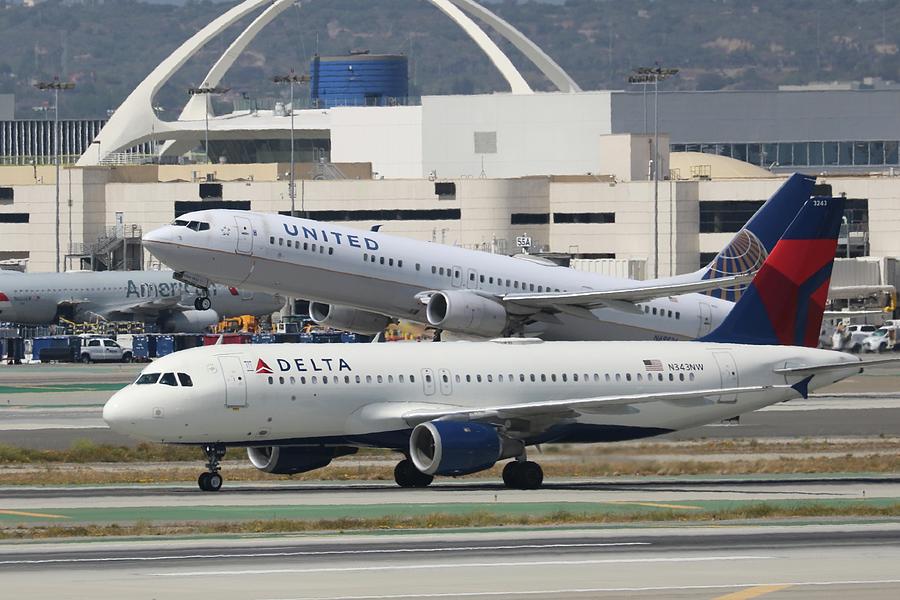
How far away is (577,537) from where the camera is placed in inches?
1328

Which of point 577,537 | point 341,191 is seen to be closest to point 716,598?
point 577,537

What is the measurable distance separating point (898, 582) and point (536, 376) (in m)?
18.9

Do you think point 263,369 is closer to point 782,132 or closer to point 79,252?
point 79,252

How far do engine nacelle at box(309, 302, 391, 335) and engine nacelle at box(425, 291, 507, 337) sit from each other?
2.91 m

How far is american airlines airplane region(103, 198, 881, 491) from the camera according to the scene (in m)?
42.3

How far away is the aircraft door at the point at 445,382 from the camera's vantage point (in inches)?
1774

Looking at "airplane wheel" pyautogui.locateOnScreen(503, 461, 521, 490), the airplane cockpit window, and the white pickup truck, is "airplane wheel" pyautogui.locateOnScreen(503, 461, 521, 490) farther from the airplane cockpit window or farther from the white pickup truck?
the white pickup truck

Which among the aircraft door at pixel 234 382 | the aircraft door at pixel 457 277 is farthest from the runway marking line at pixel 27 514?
the aircraft door at pixel 457 277

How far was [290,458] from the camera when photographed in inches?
1736

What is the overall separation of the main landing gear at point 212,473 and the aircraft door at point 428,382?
515 centimetres

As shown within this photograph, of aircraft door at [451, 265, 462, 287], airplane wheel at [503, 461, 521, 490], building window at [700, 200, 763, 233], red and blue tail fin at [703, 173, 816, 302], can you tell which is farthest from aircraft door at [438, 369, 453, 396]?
building window at [700, 200, 763, 233]

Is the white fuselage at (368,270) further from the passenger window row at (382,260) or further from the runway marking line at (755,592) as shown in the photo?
the runway marking line at (755,592)

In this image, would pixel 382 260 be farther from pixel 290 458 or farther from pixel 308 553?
pixel 308 553

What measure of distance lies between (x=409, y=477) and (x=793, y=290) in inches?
506
